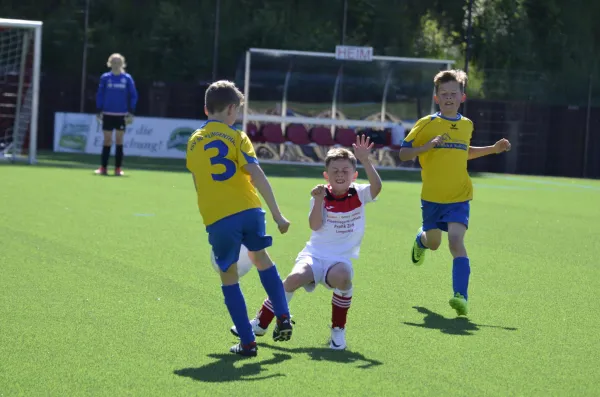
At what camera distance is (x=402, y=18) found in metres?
34.2

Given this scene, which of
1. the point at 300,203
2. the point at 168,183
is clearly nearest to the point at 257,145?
the point at 168,183

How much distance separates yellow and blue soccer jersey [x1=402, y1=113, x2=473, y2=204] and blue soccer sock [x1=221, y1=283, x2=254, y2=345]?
2.60 meters

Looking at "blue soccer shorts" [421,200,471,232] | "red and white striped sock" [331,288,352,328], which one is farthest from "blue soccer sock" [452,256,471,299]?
"red and white striped sock" [331,288,352,328]

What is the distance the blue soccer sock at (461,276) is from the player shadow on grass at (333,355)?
5.64 feet

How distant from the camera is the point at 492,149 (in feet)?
28.0

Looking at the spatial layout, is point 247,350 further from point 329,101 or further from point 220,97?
point 329,101

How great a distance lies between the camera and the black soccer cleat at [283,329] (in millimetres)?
6156

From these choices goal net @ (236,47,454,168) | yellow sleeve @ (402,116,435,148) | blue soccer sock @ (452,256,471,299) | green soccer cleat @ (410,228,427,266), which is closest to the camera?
blue soccer sock @ (452,256,471,299)

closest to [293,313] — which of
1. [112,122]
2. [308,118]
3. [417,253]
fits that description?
[417,253]

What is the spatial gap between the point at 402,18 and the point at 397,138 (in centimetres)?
873

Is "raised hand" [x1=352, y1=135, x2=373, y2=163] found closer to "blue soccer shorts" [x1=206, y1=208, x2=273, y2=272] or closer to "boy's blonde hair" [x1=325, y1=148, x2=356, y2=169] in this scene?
"boy's blonde hair" [x1=325, y1=148, x2=356, y2=169]

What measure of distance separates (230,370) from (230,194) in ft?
3.13

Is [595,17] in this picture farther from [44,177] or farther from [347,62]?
[44,177]

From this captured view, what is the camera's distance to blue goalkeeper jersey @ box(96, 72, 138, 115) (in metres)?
19.0
